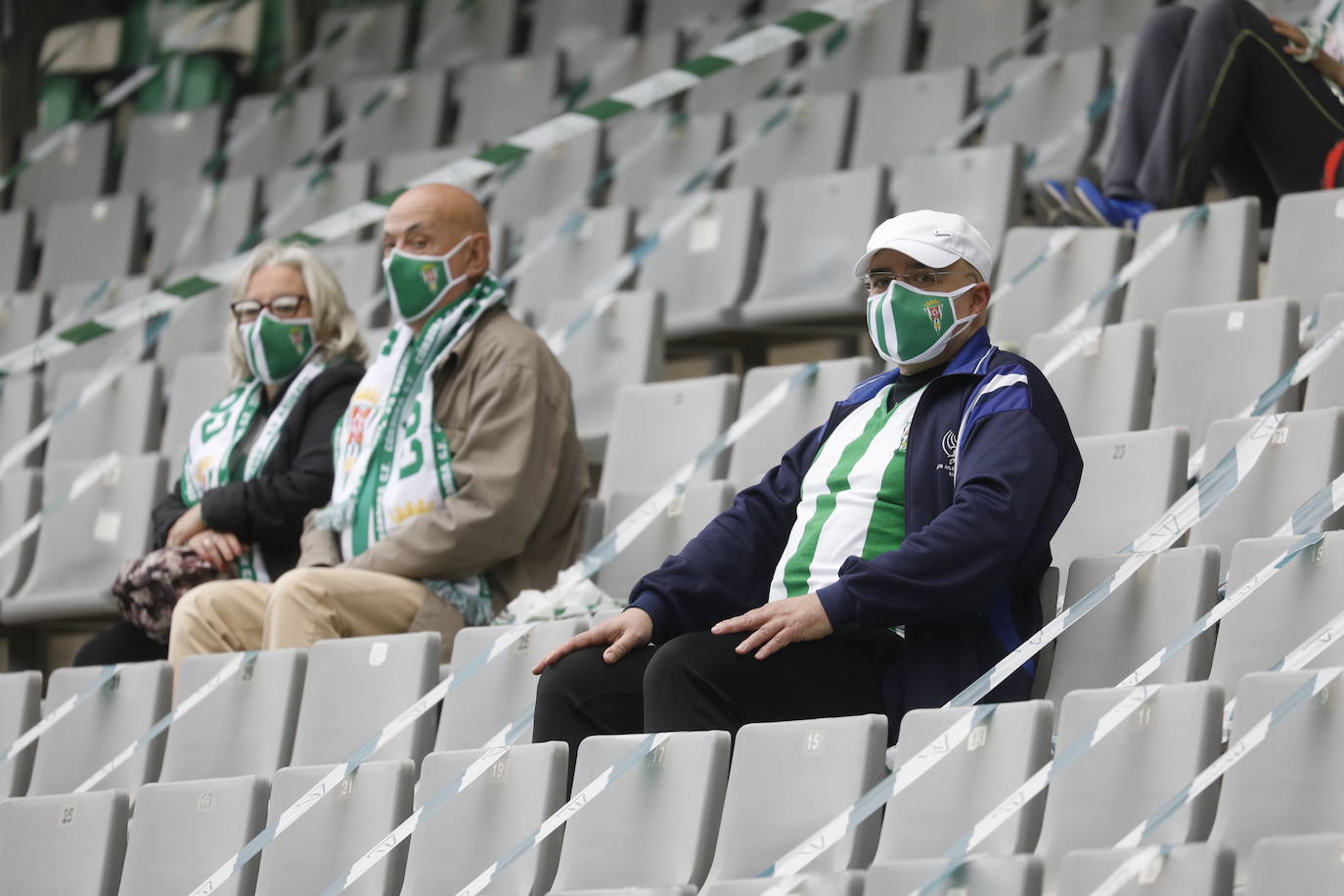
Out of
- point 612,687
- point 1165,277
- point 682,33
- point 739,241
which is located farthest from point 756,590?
point 682,33

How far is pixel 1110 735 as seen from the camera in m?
2.33

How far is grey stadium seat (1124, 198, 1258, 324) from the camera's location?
12.7 feet

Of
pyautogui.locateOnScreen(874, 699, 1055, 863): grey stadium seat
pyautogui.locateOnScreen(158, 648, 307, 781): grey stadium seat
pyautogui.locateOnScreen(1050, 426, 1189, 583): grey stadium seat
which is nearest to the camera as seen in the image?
pyautogui.locateOnScreen(874, 699, 1055, 863): grey stadium seat

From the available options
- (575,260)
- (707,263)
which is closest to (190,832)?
(707,263)

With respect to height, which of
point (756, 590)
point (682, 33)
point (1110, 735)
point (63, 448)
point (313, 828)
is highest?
point (1110, 735)

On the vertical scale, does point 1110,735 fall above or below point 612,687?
above

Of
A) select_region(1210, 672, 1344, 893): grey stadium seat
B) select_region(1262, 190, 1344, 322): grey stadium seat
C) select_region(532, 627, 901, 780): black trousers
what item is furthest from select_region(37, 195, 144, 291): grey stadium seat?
select_region(1210, 672, 1344, 893): grey stadium seat

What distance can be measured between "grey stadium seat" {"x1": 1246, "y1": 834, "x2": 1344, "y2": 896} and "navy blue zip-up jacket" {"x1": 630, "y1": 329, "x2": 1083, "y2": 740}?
0.70 meters

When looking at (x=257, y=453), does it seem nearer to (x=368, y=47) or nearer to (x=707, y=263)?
(x=707, y=263)

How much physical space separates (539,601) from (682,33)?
3.48 m

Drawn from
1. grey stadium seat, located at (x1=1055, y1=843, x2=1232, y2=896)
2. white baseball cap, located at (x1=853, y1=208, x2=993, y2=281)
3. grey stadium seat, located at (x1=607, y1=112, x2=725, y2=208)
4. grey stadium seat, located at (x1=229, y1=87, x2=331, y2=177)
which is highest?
white baseball cap, located at (x1=853, y1=208, x2=993, y2=281)

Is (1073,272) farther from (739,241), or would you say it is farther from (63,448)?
(63,448)

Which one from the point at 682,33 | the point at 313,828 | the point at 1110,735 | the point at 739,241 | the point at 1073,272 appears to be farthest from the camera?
the point at 682,33

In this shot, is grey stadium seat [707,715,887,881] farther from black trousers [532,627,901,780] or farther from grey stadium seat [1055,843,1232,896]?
grey stadium seat [1055,843,1232,896]
